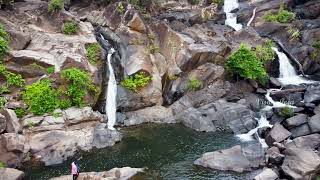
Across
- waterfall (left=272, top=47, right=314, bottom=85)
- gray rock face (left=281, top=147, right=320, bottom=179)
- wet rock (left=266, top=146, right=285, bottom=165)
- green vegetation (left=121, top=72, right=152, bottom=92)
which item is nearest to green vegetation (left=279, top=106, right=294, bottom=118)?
wet rock (left=266, top=146, right=285, bottom=165)

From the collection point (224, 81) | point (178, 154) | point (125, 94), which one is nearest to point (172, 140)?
point (178, 154)

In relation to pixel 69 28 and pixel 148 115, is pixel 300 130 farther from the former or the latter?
pixel 69 28

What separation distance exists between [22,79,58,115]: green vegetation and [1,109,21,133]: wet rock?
200 cm

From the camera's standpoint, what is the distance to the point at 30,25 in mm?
38906

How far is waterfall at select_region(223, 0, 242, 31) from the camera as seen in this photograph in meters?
49.7

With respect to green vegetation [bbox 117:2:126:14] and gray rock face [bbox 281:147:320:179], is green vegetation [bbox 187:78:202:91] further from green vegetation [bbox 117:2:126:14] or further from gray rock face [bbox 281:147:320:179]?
gray rock face [bbox 281:147:320:179]

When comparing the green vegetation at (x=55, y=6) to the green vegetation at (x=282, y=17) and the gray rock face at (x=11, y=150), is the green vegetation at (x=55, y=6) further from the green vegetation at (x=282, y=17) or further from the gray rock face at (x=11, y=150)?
the green vegetation at (x=282, y=17)

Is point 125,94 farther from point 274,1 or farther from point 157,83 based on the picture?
point 274,1

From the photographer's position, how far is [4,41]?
33.6m

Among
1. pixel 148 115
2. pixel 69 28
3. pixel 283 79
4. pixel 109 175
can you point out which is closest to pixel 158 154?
pixel 109 175

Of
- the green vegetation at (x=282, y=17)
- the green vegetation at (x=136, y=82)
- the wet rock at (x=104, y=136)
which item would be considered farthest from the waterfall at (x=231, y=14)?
the wet rock at (x=104, y=136)

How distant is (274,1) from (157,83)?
22.8 meters

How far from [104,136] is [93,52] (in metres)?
8.96

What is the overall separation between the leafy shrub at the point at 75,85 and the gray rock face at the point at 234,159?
37.6 ft
